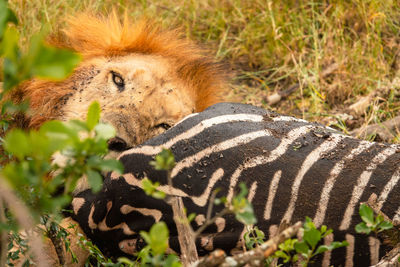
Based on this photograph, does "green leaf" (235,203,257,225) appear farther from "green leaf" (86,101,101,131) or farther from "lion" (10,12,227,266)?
"lion" (10,12,227,266)

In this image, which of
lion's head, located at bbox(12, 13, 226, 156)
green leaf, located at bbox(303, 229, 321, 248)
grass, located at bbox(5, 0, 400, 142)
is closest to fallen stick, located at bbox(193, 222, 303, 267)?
green leaf, located at bbox(303, 229, 321, 248)

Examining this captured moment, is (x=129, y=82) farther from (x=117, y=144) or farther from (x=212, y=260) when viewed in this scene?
(x=212, y=260)

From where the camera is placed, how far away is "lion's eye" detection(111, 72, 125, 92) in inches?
102

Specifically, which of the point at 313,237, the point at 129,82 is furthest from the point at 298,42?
the point at 313,237

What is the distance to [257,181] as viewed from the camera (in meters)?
1.84

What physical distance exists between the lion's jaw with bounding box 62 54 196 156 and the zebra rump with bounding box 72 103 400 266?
42cm

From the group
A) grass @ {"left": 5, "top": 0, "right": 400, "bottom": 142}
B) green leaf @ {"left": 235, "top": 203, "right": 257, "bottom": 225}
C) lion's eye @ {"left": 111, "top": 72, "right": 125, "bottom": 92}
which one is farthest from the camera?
grass @ {"left": 5, "top": 0, "right": 400, "bottom": 142}

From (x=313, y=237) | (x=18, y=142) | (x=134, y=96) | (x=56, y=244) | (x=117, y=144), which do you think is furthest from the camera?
(x=134, y=96)

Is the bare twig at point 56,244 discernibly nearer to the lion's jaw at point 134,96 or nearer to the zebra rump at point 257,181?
the zebra rump at point 257,181

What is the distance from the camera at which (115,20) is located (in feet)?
10.2

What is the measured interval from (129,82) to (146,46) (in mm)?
446

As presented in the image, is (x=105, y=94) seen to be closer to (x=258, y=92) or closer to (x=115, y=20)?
(x=115, y=20)

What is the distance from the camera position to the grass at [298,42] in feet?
13.1

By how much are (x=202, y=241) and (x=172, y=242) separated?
13 cm
